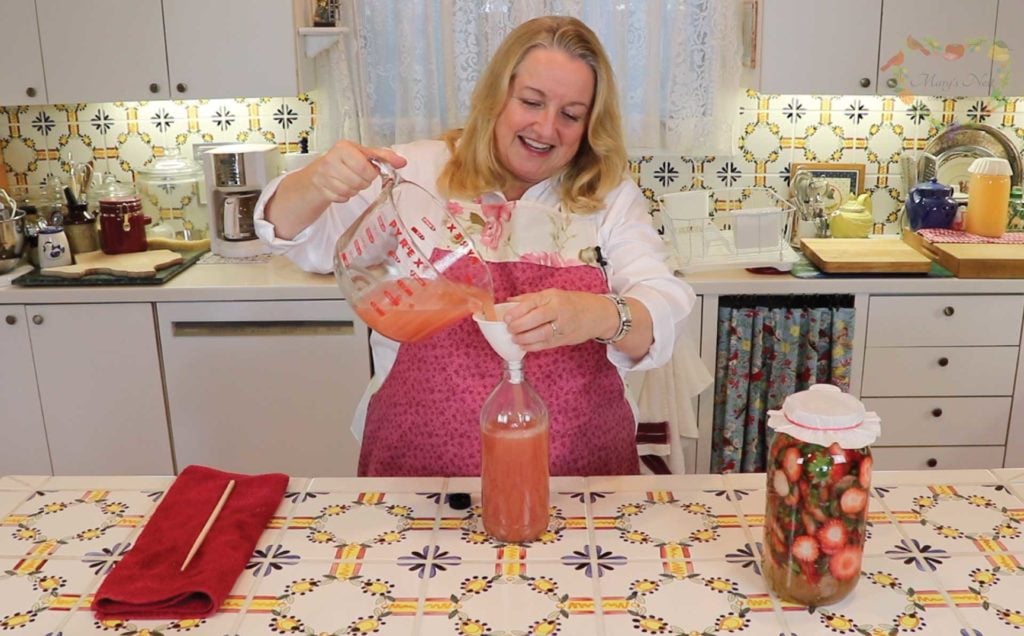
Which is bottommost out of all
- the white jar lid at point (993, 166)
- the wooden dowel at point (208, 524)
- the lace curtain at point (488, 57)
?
the wooden dowel at point (208, 524)

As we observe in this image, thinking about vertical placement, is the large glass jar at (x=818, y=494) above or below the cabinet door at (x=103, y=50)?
below

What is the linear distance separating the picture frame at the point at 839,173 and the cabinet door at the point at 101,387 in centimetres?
205

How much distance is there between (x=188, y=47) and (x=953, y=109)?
2.35 meters

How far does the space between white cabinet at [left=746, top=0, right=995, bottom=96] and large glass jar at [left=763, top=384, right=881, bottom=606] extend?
6.36 ft

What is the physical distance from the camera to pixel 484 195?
183 cm

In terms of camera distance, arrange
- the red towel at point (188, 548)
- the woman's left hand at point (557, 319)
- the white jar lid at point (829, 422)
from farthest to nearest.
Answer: the woman's left hand at point (557, 319) < the red towel at point (188, 548) < the white jar lid at point (829, 422)

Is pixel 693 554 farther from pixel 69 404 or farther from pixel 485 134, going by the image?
pixel 69 404

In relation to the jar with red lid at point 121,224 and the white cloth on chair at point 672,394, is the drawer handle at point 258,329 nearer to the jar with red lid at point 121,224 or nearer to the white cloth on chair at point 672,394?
the jar with red lid at point 121,224

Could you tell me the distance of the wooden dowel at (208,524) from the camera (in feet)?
4.21

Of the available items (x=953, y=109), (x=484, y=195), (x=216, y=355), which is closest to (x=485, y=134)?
(x=484, y=195)

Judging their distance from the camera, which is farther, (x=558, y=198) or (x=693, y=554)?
(x=558, y=198)

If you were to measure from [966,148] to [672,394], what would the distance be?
4.51 ft

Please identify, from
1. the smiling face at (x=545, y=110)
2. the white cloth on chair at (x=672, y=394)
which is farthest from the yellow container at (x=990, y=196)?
the smiling face at (x=545, y=110)

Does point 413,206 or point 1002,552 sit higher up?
point 413,206
